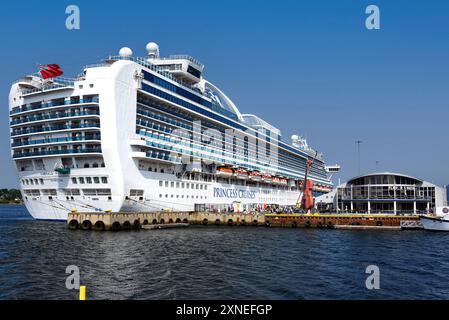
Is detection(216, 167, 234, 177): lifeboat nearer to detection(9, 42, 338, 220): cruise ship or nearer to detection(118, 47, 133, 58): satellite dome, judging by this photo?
detection(9, 42, 338, 220): cruise ship

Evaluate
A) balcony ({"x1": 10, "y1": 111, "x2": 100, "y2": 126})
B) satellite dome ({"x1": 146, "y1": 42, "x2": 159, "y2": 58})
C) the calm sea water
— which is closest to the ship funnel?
satellite dome ({"x1": 146, "y1": 42, "x2": 159, "y2": 58})

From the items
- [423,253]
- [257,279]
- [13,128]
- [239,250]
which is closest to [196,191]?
[13,128]

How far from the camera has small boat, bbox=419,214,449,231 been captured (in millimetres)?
60594

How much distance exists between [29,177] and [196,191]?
26.3 metres

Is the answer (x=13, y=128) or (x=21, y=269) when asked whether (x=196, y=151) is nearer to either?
(x=13, y=128)

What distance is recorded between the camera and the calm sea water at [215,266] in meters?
23.2

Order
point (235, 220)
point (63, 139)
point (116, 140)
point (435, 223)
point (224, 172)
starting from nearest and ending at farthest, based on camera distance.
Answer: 1. point (116, 140)
2. point (63, 139)
3. point (435, 223)
4. point (235, 220)
5. point (224, 172)

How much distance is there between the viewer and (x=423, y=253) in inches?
1539

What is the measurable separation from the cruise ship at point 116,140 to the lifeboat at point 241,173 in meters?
6.23

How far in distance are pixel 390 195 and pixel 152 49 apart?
50.4 m

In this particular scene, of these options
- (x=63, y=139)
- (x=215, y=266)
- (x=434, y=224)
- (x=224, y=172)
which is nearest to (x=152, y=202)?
(x=63, y=139)

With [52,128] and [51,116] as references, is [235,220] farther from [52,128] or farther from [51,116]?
[51,116]

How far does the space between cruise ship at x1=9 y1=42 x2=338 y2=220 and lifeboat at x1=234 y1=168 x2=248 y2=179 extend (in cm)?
623

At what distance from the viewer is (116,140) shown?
53969 mm
